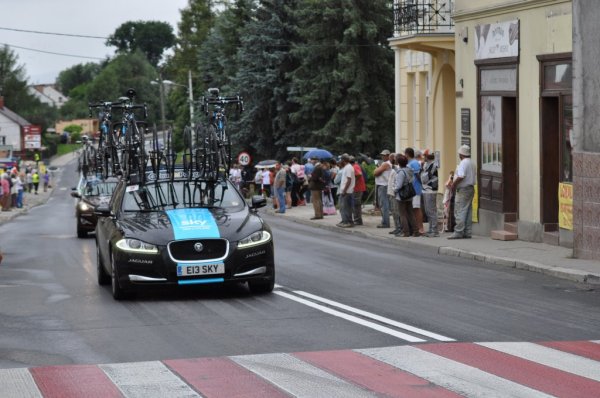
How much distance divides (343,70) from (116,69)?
114152 mm

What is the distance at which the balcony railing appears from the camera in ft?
98.7

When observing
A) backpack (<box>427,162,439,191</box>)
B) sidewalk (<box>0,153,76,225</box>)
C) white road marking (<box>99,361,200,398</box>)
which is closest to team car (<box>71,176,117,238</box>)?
backpack (<box>427,162,439,191</box>)

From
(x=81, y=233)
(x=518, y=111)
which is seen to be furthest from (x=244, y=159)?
(x=518, y=111)

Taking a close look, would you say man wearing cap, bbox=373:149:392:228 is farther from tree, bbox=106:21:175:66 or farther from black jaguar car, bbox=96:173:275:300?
tree, bbox=106:21:175:66

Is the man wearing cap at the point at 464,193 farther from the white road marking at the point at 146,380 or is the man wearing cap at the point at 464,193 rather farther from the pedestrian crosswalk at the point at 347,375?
the white road marking at the point at 146,380

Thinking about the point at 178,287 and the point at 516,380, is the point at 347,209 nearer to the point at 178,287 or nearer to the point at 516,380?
the point at 178,287

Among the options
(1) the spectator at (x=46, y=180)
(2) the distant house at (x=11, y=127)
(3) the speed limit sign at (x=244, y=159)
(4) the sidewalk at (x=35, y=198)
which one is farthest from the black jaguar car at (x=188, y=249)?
(2) the distant house at (x=11, y=127)

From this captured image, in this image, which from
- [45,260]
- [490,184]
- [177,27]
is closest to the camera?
[45,260]

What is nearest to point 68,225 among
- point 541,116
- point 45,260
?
point 45,260

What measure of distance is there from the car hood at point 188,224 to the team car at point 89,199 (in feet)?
44.1

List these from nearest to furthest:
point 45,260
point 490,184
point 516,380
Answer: point 516,380 → point 45,260 → point 490,184

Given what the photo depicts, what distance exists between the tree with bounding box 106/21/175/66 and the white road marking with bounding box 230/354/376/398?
16840cm

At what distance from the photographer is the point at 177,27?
3895 inches

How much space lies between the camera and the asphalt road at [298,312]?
10.7 m
